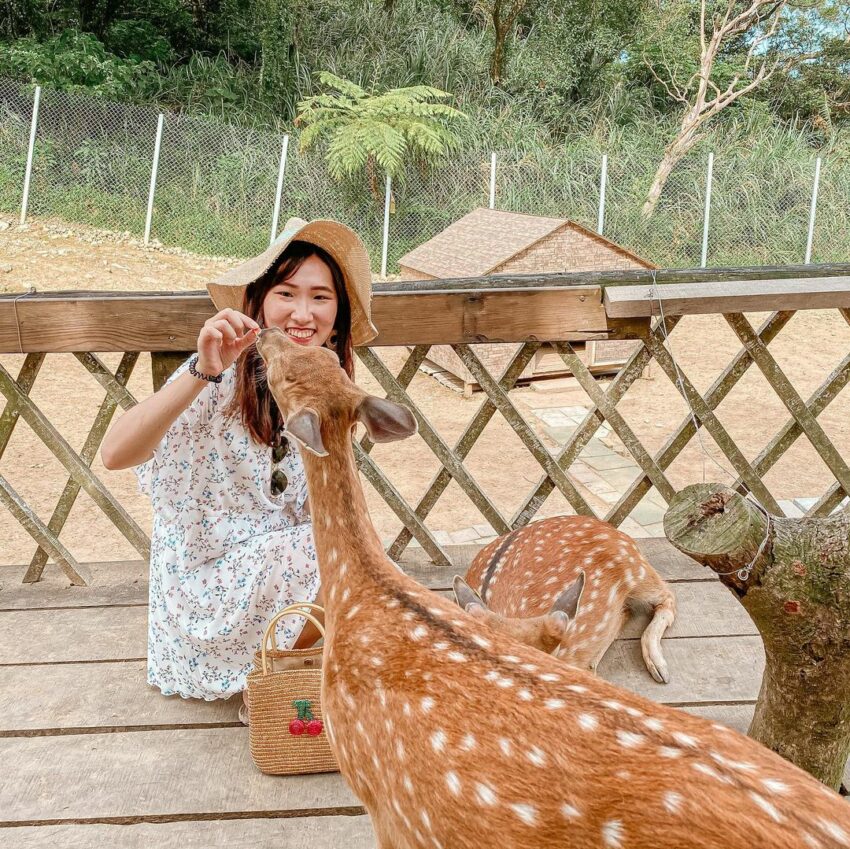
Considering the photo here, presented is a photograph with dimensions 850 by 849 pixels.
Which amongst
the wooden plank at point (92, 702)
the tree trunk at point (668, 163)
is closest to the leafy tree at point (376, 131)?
the tree trunk at point (668, 163)

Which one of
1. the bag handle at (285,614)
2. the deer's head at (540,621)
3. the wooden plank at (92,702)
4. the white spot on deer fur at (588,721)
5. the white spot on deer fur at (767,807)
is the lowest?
the wooden plank at (92,702)

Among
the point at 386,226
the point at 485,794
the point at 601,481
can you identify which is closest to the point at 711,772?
the point at 485,794

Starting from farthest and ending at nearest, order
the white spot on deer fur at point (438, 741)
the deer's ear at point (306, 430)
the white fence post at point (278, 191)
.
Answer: the white fence post at point (278, 191) → the deer's ear at point (306, 430) → the white spot on deer fur at point (438, 741)

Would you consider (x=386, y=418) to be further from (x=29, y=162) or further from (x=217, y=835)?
(x=29, y=162)

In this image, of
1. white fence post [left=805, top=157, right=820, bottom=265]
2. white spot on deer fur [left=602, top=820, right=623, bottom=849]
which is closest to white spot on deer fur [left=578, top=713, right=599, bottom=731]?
white spot on deer fur [left=602, top=820, right=623, bottom=849]

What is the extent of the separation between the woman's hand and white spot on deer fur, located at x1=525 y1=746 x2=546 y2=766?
114cm

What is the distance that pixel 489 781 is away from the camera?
1.17 metres

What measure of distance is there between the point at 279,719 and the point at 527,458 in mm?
5185

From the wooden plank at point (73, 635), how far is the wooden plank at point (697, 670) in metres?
1.43

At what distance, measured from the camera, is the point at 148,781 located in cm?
202

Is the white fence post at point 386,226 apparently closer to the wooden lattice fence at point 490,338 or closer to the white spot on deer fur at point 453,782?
the wooden lattice fence at point 490,338

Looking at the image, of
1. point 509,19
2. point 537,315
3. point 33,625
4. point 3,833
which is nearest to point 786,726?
point 537,315

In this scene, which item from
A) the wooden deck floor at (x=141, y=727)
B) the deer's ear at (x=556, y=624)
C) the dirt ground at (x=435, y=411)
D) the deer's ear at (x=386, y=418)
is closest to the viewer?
the deer's ear at (x=386, y=418)

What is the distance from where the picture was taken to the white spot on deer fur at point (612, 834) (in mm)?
1056
